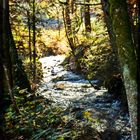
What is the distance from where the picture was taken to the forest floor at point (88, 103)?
30.2ft

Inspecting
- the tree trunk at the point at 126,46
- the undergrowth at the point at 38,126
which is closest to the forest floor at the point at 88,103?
the undergrowth at the point at 38,126

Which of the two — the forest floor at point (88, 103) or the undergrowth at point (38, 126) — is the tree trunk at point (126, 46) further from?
the forest floor at point (88, 103)

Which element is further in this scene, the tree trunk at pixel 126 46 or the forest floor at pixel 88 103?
the forest floor at pixel 88 103

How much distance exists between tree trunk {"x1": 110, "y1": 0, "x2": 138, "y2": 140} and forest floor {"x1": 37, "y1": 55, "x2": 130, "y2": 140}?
1788 mm

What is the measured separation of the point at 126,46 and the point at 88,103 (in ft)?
22.0

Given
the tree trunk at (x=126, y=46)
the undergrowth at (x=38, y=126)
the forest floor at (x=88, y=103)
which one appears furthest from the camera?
the forest floor at (x=88, y=103)

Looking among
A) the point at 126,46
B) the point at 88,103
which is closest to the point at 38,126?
the point at 126,46

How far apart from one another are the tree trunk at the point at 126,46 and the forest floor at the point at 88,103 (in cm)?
179

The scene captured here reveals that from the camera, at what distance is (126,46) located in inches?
239

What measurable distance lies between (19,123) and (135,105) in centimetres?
268

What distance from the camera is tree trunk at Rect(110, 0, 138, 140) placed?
604cm

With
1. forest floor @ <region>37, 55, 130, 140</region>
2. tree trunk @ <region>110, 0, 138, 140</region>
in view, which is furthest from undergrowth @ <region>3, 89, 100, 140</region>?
tree trunk @ <region>110, 0, 138, 140</region>

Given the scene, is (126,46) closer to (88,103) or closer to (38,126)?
(38,126)

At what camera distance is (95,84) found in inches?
625
